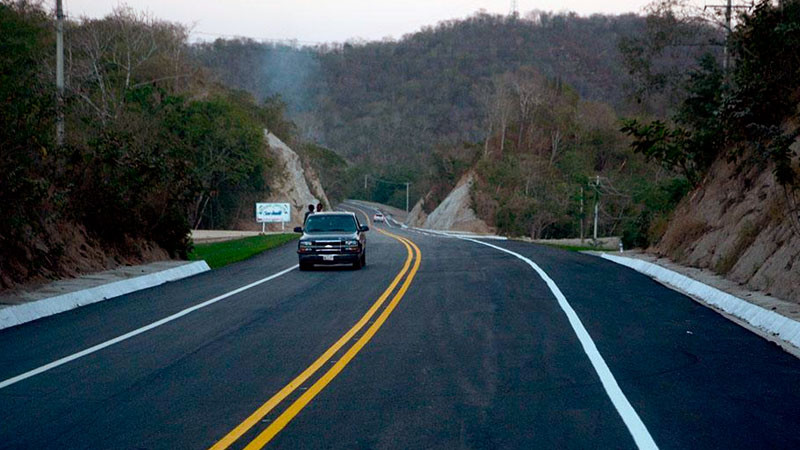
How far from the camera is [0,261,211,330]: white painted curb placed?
47.7ft

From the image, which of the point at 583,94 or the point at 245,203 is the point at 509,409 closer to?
the point at 245,203

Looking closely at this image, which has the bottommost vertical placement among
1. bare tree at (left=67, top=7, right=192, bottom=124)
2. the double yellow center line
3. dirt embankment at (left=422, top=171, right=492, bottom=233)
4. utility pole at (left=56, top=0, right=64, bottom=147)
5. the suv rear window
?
dirt embankment at (left=422, top=171, right=492, bottom=233)

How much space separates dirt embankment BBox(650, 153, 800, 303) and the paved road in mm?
2187

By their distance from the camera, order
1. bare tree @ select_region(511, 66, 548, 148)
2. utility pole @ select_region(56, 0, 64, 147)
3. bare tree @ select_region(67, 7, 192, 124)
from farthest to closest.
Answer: bare tree @ select_region(511, 66, 548, 148) < bare tree @ select_region(67, 7, 192, 124) < utility pole @ select_region(56, 0, 64, 147)

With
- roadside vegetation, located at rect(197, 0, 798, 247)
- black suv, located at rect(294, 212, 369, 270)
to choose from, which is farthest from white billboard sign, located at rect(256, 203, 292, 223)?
black suv, located at rect(294, 212, 369, 270)

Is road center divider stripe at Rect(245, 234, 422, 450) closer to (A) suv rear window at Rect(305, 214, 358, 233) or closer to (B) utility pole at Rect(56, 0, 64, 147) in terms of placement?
(B) utility pole at Rect(56, 0, 64, 147)

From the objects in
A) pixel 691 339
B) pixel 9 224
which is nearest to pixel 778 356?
pixel 691 339

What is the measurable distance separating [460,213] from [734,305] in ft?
287

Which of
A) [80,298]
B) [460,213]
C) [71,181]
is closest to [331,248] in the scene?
[71,181]

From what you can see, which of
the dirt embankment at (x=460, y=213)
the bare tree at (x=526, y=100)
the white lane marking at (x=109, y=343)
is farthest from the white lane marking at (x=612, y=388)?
the bare tree at (x=526, y=100)

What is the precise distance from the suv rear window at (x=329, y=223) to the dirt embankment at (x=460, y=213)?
233 ft

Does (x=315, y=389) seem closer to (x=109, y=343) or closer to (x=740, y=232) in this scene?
(x=109, y=343)

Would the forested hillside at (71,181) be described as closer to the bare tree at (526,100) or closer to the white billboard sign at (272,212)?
the white billboard sign at (272,212)

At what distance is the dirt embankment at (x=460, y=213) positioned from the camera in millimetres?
99250
